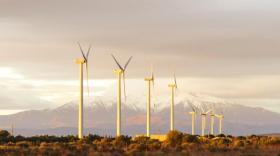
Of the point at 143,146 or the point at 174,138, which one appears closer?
the point at 143,146

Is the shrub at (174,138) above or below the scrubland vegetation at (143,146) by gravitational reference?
above

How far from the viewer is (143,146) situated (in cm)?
8388

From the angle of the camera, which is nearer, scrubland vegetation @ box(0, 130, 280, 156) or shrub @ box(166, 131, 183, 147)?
scrubland vegetation @ box(0, 130, 280, 156)

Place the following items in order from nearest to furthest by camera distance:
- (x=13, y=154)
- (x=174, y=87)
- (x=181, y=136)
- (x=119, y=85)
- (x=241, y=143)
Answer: (x=13, y=154) < (x=241, y=143) < (x=181, y=136) < (x=119, y=85) < (x=174, y=87)

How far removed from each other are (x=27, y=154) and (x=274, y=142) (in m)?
48.7

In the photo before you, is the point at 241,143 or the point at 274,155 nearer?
the point at 274,155

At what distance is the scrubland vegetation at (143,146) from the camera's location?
237 ft

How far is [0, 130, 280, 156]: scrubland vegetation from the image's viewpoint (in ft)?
237

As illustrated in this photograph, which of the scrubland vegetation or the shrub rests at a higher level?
the shrub

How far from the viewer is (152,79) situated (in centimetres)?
15425

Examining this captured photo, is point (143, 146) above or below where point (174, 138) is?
below

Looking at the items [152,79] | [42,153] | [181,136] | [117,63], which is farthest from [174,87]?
[42,153]

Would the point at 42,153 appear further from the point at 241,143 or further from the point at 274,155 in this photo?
the point at 241,143

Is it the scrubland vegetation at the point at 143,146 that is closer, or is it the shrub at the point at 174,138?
the scrubland vegetation at the point at 143,146
